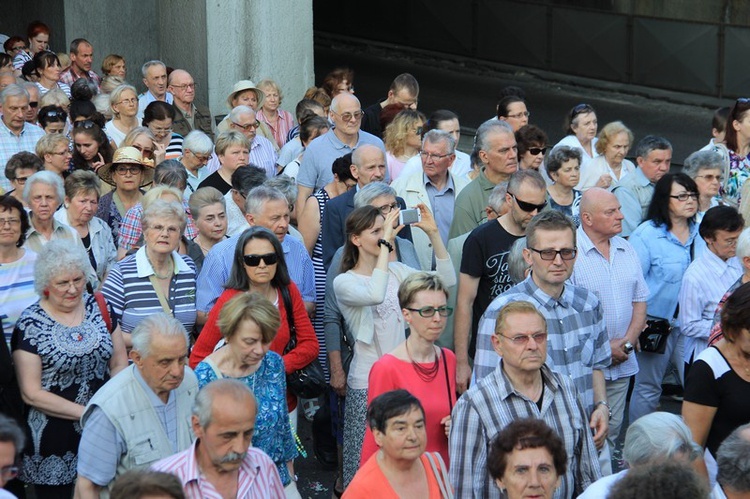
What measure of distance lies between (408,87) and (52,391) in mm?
6017

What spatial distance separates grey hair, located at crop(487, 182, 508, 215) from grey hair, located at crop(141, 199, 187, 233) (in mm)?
1945

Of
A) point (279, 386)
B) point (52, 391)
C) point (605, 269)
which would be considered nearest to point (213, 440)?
point (279, 386)

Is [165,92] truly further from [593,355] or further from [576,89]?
[576,89]

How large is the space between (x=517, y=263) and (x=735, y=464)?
2.34 m

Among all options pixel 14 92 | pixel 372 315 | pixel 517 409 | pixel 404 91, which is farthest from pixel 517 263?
pixel 14 92

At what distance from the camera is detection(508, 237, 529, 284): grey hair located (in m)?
6.74

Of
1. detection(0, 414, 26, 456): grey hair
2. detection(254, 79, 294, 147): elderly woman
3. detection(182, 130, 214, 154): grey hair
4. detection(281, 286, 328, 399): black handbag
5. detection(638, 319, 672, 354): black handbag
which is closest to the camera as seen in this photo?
detection(0, 414, 26, 456): grey hair

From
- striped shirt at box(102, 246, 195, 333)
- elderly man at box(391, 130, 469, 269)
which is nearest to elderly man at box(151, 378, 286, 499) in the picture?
striped shirt at box(102, 246, 195, 333)

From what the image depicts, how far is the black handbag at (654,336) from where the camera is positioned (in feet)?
26.0

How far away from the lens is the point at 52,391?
20.2 ft

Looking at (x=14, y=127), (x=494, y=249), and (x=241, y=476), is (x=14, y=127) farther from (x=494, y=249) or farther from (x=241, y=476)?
(x=241, y=476)

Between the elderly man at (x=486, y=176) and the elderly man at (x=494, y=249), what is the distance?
896mm

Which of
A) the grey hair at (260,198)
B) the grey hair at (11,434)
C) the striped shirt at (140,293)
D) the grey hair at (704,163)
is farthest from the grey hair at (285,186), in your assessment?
the grey hair at (11,434)

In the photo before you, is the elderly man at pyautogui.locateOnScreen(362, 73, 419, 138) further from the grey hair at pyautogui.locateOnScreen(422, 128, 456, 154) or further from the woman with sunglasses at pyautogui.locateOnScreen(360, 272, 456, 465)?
the woman with sunglasses at pyautogui.locateOnScreen(360, 272, 456, 465)
